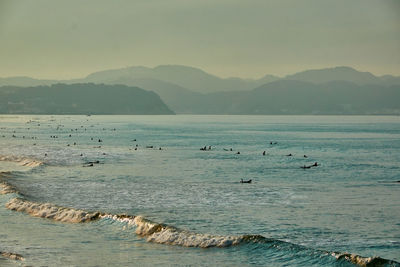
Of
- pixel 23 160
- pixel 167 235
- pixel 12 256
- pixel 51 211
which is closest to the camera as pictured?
pixel 12 256

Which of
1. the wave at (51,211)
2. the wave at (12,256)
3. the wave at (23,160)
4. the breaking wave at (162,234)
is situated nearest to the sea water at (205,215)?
the breaking wave at (162,234)

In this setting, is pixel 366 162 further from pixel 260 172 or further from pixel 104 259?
pixel 104 259

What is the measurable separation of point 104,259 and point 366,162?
64361 mm

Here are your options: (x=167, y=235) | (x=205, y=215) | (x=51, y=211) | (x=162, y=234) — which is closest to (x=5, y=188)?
(x=51, y=211)

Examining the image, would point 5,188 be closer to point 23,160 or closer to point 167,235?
point 167,235

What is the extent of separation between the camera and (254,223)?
3375 centimetres

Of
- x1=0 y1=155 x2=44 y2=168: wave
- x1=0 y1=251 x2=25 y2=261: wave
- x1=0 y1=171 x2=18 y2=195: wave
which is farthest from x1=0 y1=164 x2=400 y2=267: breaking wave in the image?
x1=0 y1=155 x2=44 y2=168: wave

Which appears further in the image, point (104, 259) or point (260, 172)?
point (260, 172)

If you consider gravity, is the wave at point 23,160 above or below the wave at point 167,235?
above

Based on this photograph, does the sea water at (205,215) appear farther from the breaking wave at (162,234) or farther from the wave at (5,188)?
the wave at (5,188)

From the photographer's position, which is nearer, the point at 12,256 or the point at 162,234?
the point at 12,256

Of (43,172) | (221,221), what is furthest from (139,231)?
(43,172)

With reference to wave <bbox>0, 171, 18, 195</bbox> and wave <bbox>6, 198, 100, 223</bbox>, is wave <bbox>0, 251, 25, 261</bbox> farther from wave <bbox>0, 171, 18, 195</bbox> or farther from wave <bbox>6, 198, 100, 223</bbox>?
wave <bbox>0, 171, 18, 195</bbox>

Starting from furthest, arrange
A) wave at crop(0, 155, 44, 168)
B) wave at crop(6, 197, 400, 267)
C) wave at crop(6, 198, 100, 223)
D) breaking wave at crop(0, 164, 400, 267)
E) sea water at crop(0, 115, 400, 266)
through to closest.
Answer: wave at crop(0, 155, 44, 168) → wave at crop(6, 198, 100, 223) → sea water at crop(0, 115, 400, 266) → breaking wave at crop(0, 164, 400, 267) → wave at crop(6, 197, 400, 267)
